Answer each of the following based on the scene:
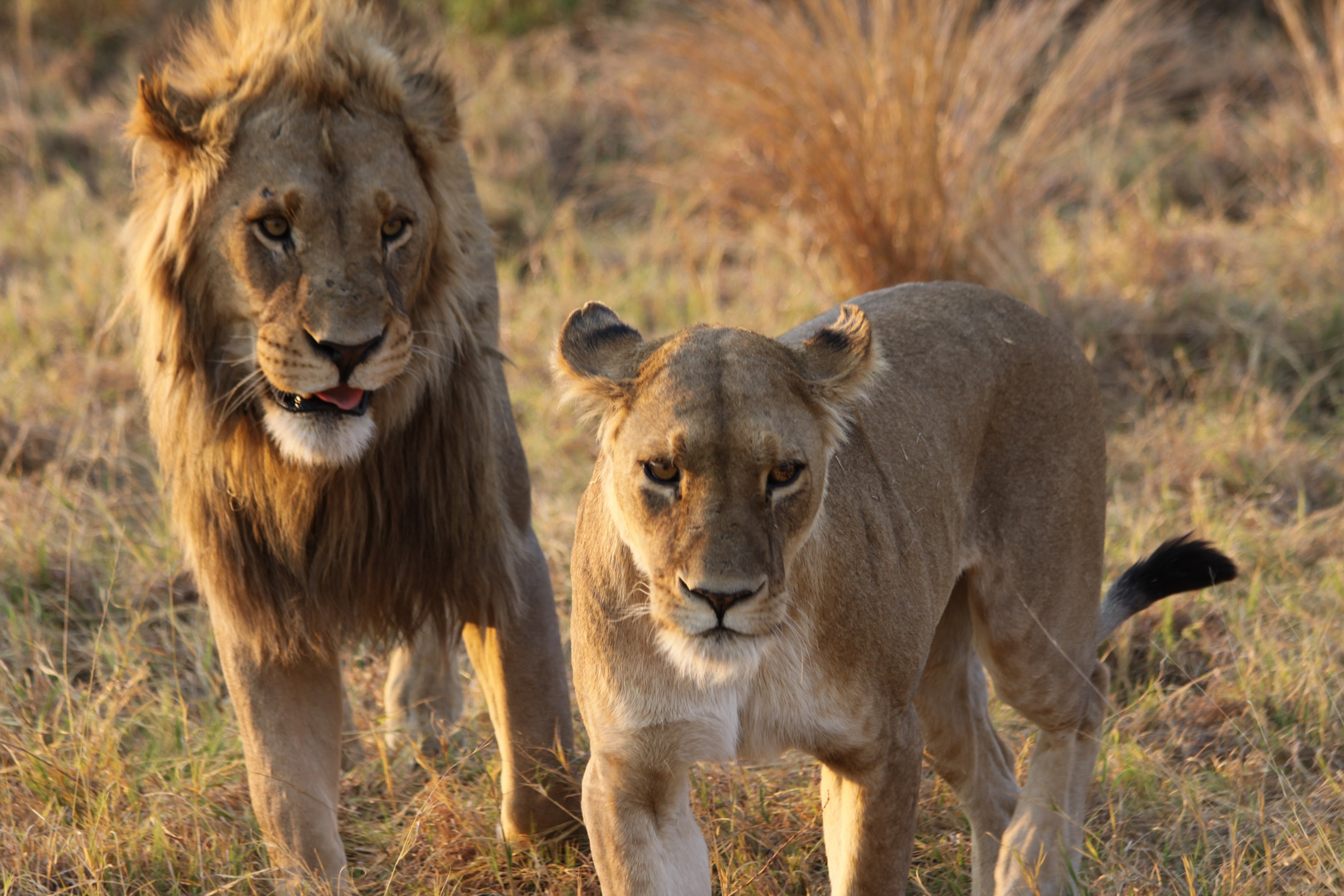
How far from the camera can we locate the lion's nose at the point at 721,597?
6.44 feet

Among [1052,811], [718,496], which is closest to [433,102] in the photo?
[718,496]

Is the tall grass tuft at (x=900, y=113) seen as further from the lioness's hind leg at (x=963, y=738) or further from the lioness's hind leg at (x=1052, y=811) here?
the lioness's hind leg at (x=1052, y=811)

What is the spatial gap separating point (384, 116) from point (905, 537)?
1.23 m

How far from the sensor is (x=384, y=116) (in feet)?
8.80

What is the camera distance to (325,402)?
8.22 feet

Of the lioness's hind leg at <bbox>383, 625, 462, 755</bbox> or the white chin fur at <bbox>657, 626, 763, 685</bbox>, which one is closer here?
the white chin fur at <bbox>657, 626, 763, 685</bbox>

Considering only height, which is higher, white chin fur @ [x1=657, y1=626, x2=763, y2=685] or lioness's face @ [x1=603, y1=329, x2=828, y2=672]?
lioness's face @ [x1=603, y1=329, x2=828, y2=672]

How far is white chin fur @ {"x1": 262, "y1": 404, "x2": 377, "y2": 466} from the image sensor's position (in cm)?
249

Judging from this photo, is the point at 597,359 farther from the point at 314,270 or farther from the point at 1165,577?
the point at 1165,577

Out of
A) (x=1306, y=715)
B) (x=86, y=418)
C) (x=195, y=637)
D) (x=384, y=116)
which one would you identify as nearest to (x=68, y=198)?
(x=86, y=418)

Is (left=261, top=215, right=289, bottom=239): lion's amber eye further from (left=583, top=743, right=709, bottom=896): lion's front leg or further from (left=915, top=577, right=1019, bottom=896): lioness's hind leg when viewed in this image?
(left=915, top=577, right=1019, bottom=896): lioness's hind leg

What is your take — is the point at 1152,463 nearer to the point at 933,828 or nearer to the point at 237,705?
the point at 933,828

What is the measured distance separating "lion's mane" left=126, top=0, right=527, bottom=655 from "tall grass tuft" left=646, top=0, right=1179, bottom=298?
2.48 metres

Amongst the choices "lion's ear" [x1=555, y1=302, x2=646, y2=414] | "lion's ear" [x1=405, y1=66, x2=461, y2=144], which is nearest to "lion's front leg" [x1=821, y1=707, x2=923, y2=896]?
"lion's ear" [x1=555, y1=302, x2=646, y2=414]
